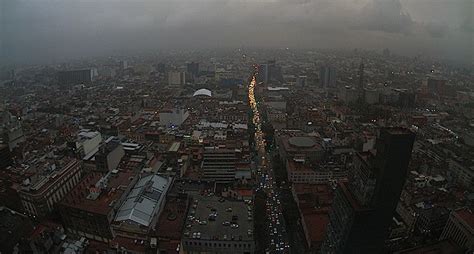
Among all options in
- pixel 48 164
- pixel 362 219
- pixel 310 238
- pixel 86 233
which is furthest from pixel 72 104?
pixel 362 219

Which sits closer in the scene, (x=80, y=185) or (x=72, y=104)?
(x=80, y=185)

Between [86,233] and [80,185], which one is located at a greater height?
[80,185]

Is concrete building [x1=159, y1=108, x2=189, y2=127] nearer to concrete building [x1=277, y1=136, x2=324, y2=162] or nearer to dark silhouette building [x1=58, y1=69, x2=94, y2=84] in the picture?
concrete building [x1=277, y1=136, x2=324, y2=162]

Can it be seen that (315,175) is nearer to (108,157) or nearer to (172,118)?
(108,157)

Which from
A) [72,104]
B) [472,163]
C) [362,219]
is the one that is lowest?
[72,104]

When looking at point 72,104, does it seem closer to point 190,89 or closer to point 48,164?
point 190,89

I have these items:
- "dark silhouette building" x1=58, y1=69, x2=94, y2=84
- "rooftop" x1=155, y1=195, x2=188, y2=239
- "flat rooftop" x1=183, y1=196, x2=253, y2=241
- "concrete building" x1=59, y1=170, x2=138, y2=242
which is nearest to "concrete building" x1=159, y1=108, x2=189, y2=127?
"concrete building" x1=59, y1=170, x2=138, y2=242

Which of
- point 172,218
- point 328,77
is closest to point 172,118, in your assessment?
point 172,218
